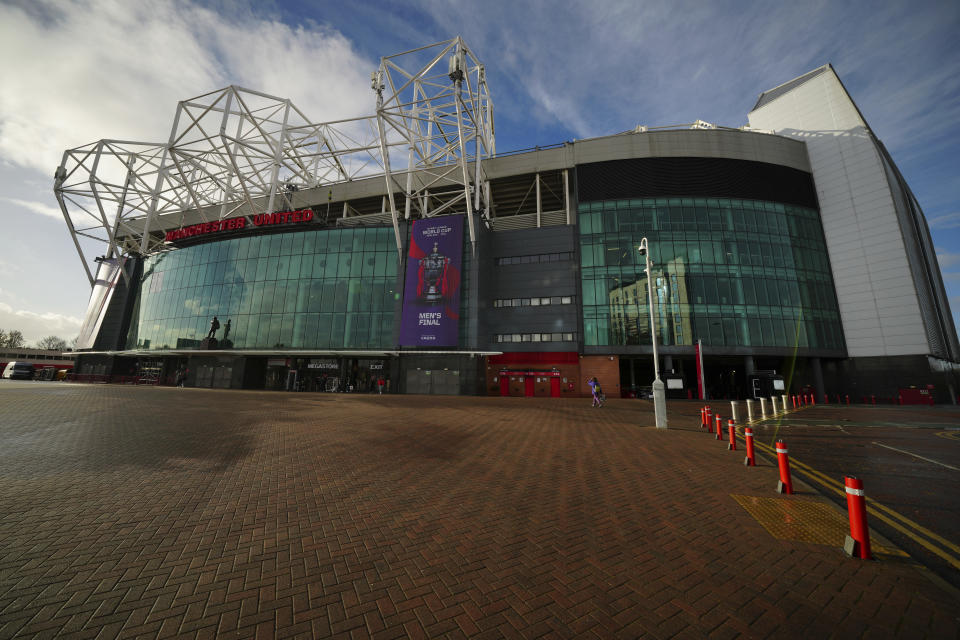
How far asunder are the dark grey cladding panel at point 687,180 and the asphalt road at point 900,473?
2902 centimetres

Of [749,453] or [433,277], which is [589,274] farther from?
[749,453]

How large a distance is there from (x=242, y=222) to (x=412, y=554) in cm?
4790

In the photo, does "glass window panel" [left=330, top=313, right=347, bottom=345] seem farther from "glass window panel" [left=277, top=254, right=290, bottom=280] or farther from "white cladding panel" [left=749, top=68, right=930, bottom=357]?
"white cladding panel" [left=749, top=68, right=930, bottom=357]

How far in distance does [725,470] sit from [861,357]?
4263 cm

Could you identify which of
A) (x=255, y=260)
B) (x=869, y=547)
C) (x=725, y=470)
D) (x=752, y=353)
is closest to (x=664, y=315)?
(x=752, y=353)

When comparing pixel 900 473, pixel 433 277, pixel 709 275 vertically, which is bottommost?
pixel 900 473

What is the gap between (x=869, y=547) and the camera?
380 cm

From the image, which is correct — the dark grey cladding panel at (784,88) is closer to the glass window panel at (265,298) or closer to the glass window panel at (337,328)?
the glass window panel at (337,328)

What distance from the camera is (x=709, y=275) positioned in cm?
3444

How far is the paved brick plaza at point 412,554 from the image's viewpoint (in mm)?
2742

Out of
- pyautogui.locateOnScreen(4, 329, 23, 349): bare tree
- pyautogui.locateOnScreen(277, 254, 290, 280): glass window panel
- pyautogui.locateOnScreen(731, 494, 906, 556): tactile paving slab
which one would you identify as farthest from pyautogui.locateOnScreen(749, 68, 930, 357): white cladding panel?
pyautogui.locateOnScreen(4, 329, 23, 349): bare tree

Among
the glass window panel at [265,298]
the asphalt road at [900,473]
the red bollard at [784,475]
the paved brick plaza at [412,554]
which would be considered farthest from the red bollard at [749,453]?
the glass window panel at [265,298]

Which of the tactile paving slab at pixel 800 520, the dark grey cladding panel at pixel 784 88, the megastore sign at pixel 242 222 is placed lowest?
the tactile paving slab at pixel 800 520

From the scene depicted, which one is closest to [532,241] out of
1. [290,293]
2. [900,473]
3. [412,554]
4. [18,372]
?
[290,293]
